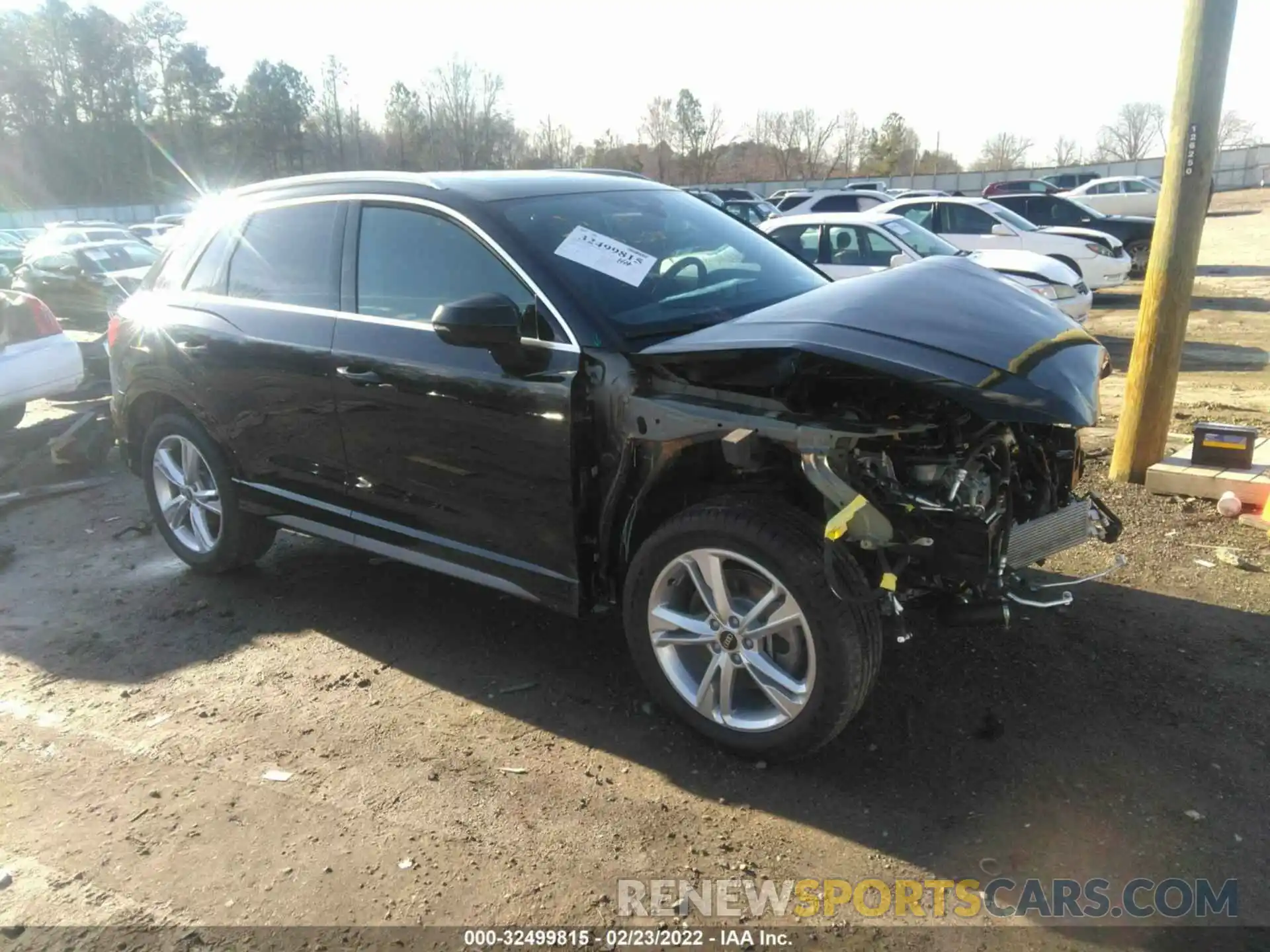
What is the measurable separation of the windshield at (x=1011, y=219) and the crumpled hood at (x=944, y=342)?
1346cm

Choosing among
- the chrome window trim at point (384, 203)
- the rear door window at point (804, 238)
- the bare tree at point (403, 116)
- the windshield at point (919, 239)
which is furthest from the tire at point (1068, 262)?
the bare tree at point (403, 116)

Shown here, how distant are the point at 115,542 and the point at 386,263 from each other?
3156 mm

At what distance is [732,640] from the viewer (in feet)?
10.6

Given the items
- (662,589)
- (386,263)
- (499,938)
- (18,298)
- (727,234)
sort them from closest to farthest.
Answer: (499,938), (662,589), (386,263), (727,234), (18,298)

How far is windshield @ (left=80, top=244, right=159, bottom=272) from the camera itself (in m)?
Answer: 16.0

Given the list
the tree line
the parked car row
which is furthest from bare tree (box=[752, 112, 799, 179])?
the parked car row

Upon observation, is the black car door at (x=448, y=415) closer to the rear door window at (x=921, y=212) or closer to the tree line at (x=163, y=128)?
the rear door window at (x=921, y=212)

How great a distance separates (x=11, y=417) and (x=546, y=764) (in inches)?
299

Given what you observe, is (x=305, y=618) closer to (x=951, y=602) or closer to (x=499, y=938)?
(x=499, y=938)

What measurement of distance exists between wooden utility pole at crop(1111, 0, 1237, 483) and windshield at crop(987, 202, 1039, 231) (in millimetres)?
10805

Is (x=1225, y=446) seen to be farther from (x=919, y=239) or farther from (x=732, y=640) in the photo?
(x=919, y=239)

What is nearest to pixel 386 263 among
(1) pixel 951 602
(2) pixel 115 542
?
(1) pixel 951 602

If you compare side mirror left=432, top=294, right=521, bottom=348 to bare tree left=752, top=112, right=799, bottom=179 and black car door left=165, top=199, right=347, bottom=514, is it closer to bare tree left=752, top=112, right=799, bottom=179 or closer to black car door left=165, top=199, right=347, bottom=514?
black car door left=165, top=199, right=347, bottom=514

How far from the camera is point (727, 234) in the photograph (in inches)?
175
